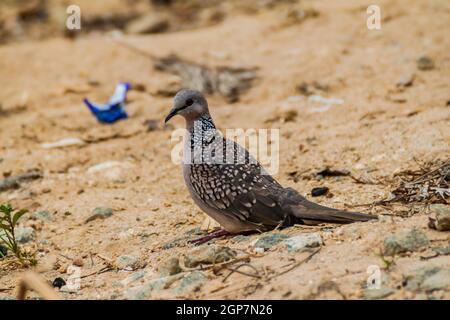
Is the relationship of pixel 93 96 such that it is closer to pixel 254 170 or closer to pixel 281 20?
pixel 281 20

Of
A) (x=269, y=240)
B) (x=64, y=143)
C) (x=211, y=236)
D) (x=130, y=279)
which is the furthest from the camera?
(x=64, y=143)

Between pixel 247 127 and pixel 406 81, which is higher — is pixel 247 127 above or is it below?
below

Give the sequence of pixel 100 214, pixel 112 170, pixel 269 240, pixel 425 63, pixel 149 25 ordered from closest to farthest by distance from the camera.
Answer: pixel 269 240
pixel 100 214
pixel 112 170
pixel 425 63
pixel 149 25

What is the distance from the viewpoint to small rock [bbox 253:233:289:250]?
485 centimetres

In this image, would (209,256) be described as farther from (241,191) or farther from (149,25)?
(149,25)

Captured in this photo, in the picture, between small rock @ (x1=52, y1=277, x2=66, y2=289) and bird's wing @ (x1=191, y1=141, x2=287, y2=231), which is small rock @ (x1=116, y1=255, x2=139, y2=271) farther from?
bird's wing @ (x1=191, y1=141, x2=287, y2=231)

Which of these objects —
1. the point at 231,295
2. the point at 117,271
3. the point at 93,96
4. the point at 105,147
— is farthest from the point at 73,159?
the point at 231,295

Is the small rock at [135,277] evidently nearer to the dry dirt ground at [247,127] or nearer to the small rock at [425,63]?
the dry dirt ground at [247,127]

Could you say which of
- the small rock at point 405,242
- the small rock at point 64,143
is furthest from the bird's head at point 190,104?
the small rock at point 64,143

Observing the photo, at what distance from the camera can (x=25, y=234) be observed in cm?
608

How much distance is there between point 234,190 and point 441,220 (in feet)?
4.99

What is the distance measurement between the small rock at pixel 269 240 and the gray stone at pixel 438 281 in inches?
46.8

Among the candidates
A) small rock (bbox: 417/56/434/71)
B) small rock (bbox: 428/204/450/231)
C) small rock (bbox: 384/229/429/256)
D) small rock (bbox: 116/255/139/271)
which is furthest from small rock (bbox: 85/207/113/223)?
small rock (bbox: 417/56/434/71)

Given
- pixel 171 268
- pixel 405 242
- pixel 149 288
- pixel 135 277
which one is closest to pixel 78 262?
pixel 135 277
